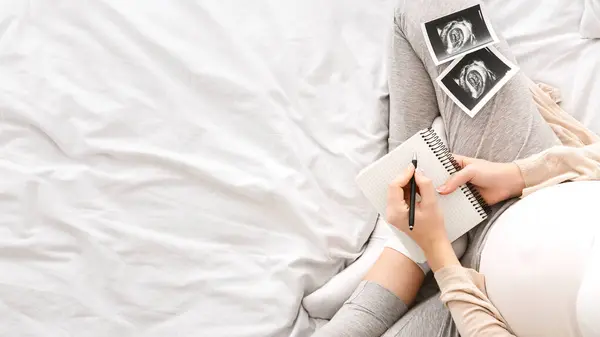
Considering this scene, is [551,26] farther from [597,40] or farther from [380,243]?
[380,243]

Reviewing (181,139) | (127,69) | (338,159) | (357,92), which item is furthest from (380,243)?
(127,69)

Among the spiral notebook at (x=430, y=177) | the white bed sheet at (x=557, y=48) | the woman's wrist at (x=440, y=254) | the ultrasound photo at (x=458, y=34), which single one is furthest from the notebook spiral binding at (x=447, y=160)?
the white bed sheet at (x=557, y=48)

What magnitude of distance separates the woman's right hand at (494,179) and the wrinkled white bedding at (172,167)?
24 centimetres

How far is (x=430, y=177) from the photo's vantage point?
1.07 metres

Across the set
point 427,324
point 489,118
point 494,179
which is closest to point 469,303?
point 427,324

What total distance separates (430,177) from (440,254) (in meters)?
0.14

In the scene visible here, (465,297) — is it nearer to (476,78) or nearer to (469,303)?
(469,303)

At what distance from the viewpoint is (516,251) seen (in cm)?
95

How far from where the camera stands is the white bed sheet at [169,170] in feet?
3.47

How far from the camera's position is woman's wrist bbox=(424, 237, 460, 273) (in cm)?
100

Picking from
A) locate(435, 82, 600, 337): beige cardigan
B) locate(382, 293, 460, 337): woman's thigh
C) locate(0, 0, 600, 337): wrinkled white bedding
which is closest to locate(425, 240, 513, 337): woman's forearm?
locate(435, 82, 600, 337): beige cardigan

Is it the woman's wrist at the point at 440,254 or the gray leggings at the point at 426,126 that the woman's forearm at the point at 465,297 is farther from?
the gray leggings at the point at 426,126

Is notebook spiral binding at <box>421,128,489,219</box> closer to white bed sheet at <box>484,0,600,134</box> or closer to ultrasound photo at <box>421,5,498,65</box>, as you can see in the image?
ultrasound photo at <box>421,5,498,65</box>

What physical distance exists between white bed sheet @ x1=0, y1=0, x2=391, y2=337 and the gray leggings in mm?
90
